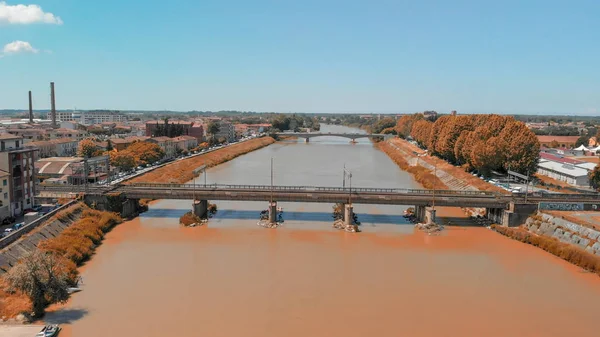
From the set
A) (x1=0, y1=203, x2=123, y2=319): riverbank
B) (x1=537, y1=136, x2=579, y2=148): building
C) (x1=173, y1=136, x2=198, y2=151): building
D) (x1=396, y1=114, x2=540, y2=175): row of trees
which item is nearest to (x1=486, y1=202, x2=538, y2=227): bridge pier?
(x1=396, y1=114, x2=540, y2=175): row of trees

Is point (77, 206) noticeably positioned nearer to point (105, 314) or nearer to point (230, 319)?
point (105, 314)

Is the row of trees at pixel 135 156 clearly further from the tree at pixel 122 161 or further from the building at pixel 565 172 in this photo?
the building at pixel 565 172

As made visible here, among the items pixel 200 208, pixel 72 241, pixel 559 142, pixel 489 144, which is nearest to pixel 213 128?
pixel 489 144

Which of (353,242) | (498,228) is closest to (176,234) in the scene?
(353,242)

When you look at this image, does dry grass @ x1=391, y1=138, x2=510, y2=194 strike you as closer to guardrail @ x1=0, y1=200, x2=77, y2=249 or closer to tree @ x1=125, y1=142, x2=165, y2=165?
guardrail @ x1=0, y1=200, x2=77, y2=249

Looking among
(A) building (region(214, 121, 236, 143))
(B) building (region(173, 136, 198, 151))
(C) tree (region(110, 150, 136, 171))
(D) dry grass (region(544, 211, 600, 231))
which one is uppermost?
(A) building (region(214, 121, 236, 143))
